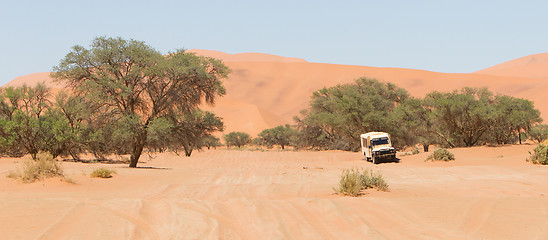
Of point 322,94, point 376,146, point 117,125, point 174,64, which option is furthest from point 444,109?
point 117,125

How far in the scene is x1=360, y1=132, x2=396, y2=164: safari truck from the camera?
27062mm

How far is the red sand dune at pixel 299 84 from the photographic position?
319 feet

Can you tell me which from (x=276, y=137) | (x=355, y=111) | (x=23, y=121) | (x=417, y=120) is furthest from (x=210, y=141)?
(x=276, y=137)

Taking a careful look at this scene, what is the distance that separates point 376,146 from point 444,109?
9126 millimetres

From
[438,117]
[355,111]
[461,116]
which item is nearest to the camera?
[461,116]

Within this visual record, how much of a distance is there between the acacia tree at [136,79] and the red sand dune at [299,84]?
2472 inches

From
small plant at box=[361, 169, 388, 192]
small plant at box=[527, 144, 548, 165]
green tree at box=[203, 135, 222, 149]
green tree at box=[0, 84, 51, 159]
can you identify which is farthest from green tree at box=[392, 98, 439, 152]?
small plant at box=[361, 169, 388, 192]

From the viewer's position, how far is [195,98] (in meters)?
22.7

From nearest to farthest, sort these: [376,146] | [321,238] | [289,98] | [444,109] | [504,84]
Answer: [321,238]
[376,146]
[444,109]
[504,84]
[289,98]

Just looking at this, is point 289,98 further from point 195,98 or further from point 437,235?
point 437,235

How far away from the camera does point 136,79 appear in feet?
71.5

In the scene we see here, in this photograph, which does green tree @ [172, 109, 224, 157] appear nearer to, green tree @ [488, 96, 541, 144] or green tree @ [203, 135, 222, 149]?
green tree @ [203, 135, 222, 149]

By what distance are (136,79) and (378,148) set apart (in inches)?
588

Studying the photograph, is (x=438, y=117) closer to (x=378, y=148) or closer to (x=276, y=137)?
(x=378, y=148)
